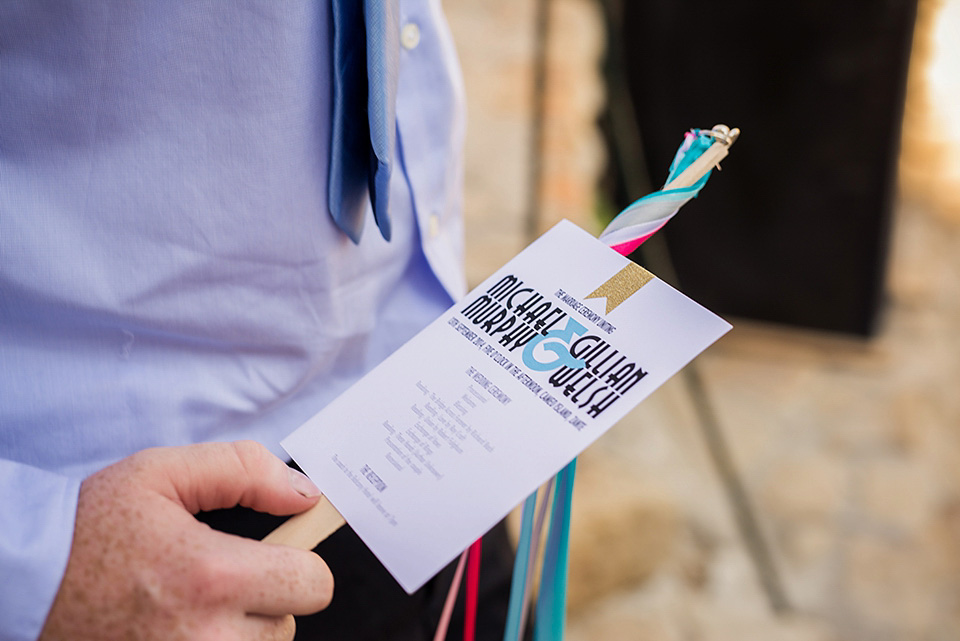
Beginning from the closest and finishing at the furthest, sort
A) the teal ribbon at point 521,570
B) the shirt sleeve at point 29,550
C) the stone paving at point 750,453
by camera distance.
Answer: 1. the shirt sleeve at point 29,550
2. the teal ribbon at point 521,570
3. the stone paving at point 750,453

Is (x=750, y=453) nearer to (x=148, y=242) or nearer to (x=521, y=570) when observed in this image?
(x=521, y=570)

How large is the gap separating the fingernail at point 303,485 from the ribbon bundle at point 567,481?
116 mm

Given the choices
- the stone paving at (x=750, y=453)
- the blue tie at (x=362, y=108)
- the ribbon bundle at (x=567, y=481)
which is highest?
Answer: the blue tie at (x=362, y=108)

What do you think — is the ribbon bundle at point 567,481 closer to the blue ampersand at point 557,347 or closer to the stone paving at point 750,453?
the blue ampersand at point 557,347

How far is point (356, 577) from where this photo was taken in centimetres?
47

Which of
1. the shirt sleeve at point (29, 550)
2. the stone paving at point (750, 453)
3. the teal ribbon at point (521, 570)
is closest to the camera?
the shirt sleeve at point (29, 550)

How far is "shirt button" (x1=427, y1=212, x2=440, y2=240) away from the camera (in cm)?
52

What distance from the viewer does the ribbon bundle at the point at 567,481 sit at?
0.39 m

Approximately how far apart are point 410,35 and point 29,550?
377 mm

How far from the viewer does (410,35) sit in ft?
1.62

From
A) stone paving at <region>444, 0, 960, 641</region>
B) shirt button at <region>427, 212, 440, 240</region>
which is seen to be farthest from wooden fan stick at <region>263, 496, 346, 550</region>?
stone paving at <region>444, 0, 960, 641</region>

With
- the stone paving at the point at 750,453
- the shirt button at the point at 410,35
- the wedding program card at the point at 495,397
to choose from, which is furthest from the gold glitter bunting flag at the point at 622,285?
the stone paving at the point at 750,453

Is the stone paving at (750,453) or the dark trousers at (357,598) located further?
the stone paving at (750,453)

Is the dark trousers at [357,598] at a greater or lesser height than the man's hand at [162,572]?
lesser
